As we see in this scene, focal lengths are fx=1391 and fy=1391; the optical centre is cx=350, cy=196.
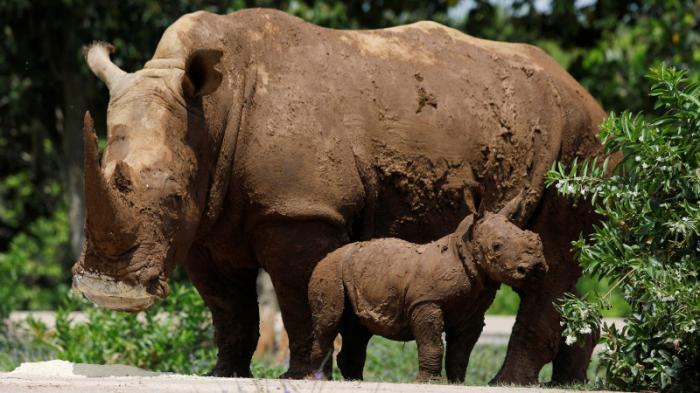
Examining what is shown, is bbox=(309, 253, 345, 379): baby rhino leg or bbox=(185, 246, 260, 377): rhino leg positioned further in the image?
bbox=(185, 246, 260, 377): rhino leg

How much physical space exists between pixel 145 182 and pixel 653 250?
9.08 ft

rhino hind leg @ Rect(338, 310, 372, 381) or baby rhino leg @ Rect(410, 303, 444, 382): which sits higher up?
baby rhino leg @ Rect(410, 303, 444, 382)

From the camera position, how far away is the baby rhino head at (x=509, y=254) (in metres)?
7.32

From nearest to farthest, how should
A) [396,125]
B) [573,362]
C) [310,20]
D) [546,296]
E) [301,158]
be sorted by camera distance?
[301,158] < [396,125] < [546,296] < [573,362] < [310,20]

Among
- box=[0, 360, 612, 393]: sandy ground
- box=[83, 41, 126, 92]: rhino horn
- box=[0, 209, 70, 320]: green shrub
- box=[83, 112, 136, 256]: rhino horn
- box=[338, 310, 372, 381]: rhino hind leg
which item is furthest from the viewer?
box=[0, 209, 70, 320]: green shrub

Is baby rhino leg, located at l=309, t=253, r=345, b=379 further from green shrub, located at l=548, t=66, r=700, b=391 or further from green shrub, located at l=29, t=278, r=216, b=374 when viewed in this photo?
green shrub, located at l=29, t=278, r=216, b=374

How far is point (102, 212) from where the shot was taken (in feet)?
23.1

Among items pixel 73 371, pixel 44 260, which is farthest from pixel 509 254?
pixel 44 260

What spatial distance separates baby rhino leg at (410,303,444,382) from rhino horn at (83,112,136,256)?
1.57m

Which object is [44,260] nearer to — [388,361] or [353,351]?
[388,361]

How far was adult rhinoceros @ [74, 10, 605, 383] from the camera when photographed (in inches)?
292

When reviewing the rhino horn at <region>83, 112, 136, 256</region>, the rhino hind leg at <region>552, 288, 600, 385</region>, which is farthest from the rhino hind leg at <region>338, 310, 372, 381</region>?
the rhino hind leg at <region>552, 288, 600, 385</region>

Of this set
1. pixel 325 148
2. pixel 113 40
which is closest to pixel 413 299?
pixel 325 148

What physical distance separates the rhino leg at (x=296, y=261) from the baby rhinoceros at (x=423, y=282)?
0.15 meters
